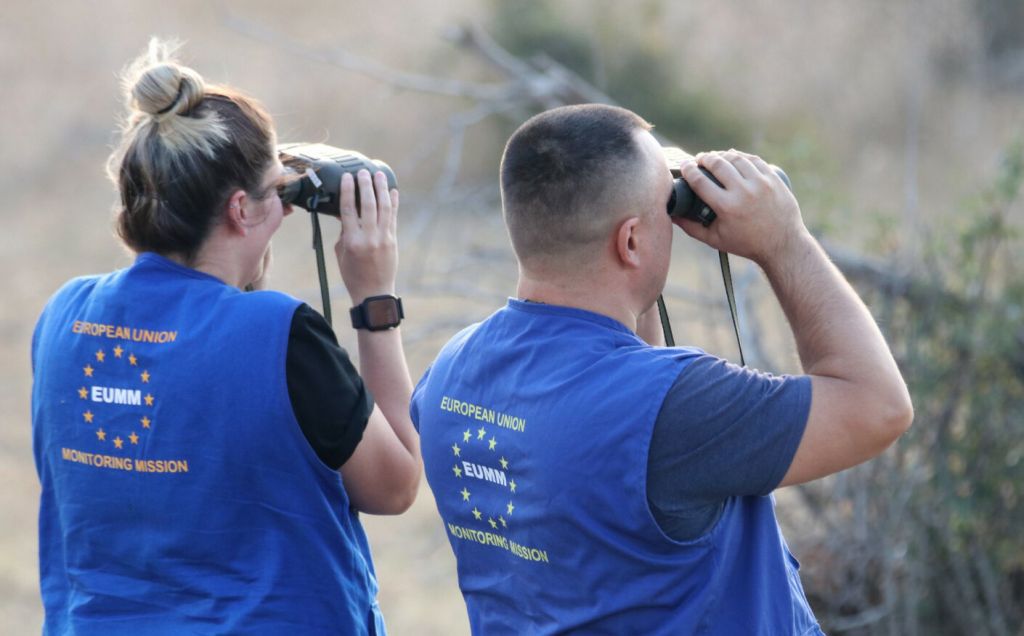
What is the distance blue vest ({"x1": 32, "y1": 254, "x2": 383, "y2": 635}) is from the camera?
2.04 meters

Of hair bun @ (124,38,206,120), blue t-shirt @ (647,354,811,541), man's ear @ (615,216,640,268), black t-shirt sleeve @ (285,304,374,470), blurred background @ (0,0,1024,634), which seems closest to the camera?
blue t-shirt @ (647,354,811,541)

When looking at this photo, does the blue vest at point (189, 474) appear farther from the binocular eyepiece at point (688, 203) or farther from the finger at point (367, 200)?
the binocular eyepiece at point (688, 203)

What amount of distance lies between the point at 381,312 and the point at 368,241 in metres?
0.14

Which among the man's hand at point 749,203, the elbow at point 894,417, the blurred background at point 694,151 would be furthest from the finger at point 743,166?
the blurred background at point 694,151

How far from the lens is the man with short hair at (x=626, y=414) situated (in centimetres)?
179

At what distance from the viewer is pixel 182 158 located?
2127 mm

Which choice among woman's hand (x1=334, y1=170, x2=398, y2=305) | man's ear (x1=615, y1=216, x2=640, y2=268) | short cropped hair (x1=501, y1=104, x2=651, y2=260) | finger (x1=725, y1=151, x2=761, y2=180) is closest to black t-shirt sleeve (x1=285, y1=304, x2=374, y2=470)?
Result: woman's hand (x1=334, y1=170, x2=398, y2=305)

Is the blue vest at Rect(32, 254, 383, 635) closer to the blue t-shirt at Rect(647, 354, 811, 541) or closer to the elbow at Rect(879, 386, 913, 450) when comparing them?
the blue t-shirt at Rect(647, 354, 811, 541)

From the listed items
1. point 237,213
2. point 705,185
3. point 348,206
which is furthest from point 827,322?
point 237,213

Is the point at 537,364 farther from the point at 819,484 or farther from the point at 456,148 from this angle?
the point at 456,148

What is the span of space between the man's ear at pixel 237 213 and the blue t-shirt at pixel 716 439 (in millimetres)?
866

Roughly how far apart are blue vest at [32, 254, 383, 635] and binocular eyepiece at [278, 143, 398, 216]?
0.80ft

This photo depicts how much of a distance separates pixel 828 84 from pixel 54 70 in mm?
11942

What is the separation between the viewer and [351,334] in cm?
756
